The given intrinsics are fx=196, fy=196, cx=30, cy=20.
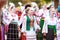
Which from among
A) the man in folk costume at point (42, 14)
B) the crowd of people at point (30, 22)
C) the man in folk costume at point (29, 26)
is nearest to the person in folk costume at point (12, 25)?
the crowd of people at point (30, 22)

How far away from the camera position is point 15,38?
2809mm

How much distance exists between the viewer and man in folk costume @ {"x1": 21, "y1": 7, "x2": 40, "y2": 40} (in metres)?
2.76

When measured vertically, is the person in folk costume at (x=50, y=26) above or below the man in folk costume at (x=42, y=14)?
below

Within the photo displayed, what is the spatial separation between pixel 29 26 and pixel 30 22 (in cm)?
6

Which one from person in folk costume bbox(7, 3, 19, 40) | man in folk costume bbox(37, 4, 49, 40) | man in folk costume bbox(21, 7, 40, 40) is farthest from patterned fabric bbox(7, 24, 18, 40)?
man in folk costume bbox(37, 4, 49, 40)

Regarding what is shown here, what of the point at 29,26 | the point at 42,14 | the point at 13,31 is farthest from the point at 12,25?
the point at 42,14

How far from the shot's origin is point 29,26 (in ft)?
9.11

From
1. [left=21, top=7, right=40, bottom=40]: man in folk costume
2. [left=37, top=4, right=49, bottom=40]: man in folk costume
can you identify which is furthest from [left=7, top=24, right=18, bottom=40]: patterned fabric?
[left=37, top=4, right=49, bottom=40]: man in folk costume

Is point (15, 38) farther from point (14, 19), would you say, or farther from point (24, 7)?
point (24, 7)

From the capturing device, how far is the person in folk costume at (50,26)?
276cm

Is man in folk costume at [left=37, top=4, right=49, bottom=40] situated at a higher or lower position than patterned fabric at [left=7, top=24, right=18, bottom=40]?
higher

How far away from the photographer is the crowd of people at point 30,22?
2754 mm

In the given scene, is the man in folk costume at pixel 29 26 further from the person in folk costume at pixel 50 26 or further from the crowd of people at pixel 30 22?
the person in folk costume at pixel 50 26

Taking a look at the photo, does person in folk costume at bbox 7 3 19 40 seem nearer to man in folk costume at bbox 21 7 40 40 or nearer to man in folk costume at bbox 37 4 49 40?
man in folk costume at bbox 21 7 40 40
